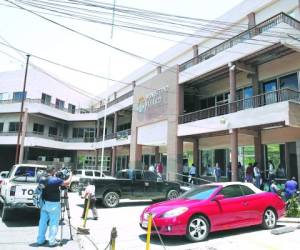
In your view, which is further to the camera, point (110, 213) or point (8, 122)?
point (8, 122)

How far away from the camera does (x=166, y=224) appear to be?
7.99 m

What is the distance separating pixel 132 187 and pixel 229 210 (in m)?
7.66

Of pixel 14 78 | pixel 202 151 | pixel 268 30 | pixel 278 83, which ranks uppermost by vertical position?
pixel 14 78

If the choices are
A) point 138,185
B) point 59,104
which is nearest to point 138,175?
point 138,185

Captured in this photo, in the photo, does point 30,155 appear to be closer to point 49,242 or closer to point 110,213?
point 110,213

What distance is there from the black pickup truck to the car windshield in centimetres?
618

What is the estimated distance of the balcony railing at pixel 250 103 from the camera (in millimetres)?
16312

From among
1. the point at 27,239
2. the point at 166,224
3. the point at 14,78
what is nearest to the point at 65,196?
the point at 27,239

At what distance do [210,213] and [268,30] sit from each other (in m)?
11.3

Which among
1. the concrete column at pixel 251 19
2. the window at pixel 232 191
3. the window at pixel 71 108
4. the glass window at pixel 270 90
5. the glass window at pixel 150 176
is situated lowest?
the window at pixel 232 191

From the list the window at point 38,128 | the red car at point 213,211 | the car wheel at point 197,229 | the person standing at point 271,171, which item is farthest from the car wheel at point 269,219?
the window at point 38,128

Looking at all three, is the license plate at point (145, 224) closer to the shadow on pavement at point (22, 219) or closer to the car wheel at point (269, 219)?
the car wheel at point (269, 219)

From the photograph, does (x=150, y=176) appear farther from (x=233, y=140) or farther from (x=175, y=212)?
(x=175, y=212)

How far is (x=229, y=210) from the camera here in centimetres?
885
